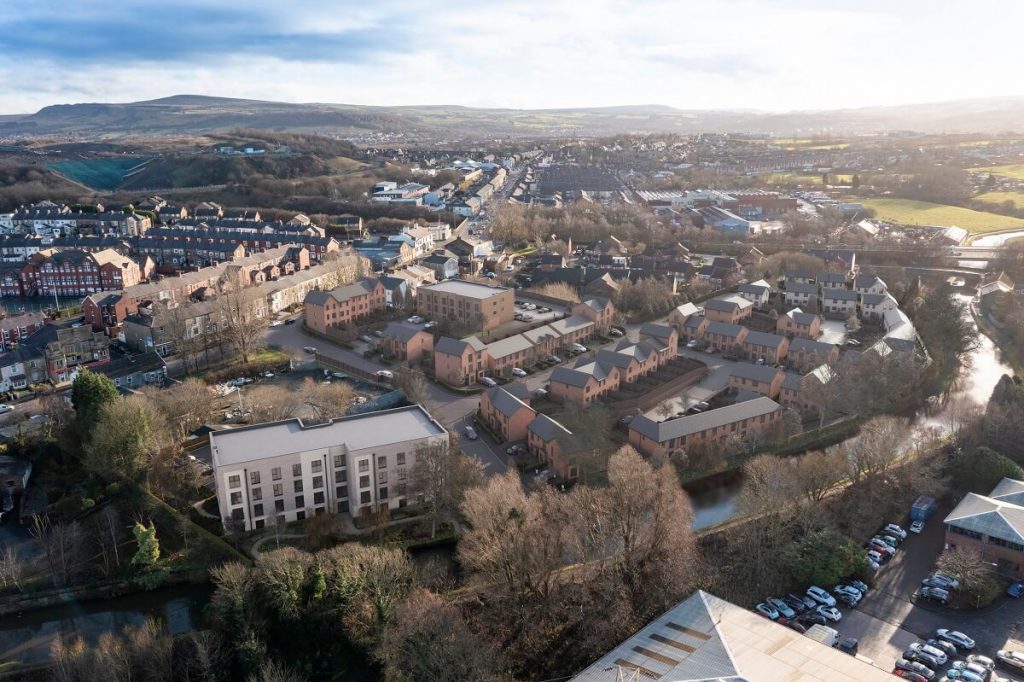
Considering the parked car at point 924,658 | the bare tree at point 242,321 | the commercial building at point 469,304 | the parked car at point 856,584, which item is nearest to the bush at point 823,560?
the parked car at point 856,584

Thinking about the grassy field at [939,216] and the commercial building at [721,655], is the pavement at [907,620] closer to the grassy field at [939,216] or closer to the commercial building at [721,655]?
the commercial building at [721,655]

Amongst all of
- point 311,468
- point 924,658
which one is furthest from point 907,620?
point 311,468

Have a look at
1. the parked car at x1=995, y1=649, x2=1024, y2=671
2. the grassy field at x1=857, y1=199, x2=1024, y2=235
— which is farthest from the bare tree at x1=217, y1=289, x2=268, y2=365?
the grassy field at x1=857, y1=199, x2=1024, y2=235

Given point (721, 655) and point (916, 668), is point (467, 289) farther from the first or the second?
point (916, 668)

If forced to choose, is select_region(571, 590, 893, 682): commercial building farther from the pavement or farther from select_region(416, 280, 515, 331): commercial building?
select_region(416, 280, 515, 331): commercial building

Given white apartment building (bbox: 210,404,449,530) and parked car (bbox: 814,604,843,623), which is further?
white apartment building (bbox: 210,404,449,530)
